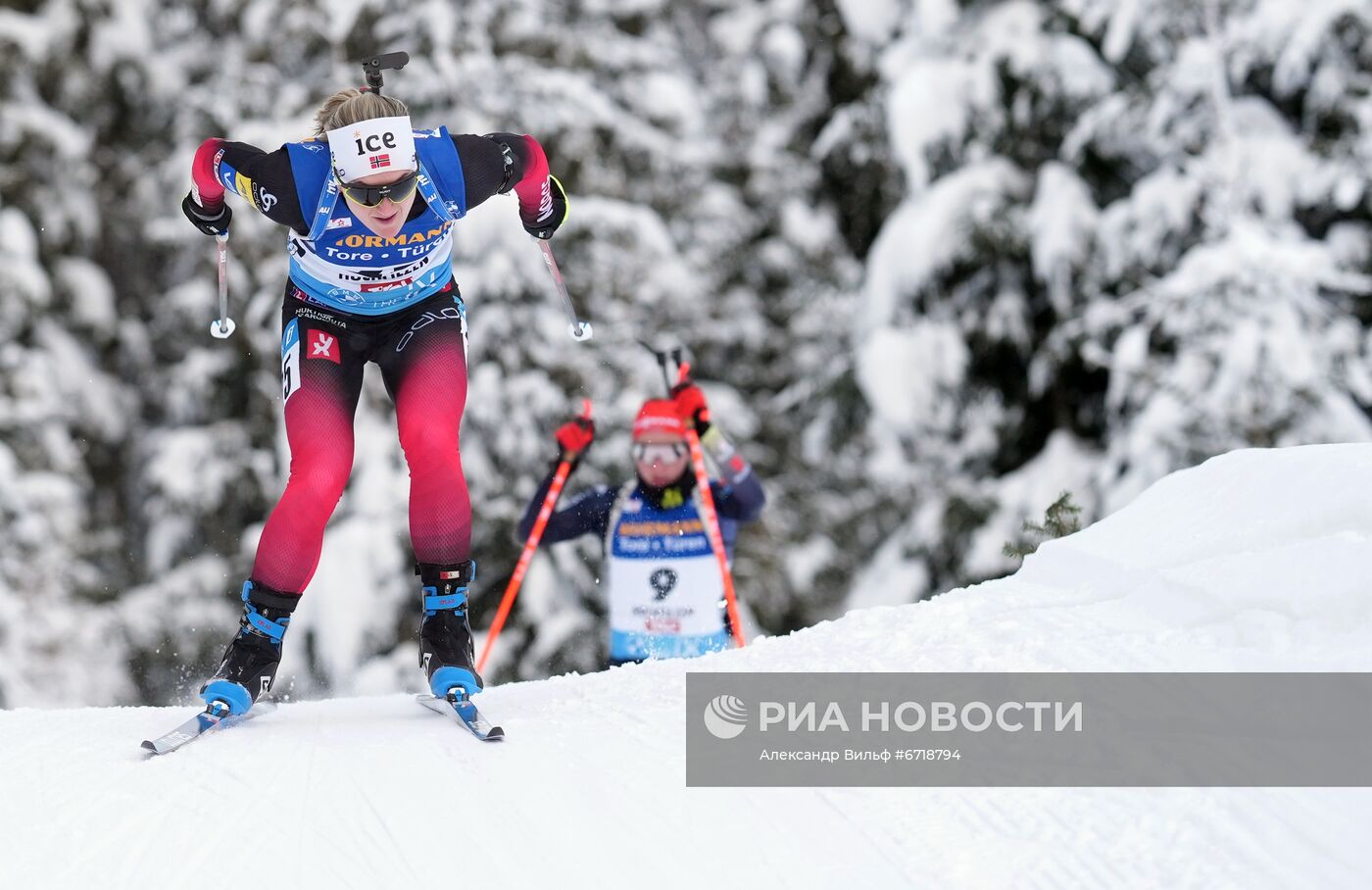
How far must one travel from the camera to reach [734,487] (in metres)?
6.05

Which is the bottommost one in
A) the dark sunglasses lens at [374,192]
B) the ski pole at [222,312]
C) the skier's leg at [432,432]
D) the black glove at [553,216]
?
the skier's leg at [432,432]

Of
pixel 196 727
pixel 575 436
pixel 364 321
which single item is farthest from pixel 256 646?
pixel 575 436

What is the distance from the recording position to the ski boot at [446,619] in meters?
3.43

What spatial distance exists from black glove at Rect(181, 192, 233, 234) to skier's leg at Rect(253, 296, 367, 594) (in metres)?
0.28

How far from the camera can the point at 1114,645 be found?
9.15ft

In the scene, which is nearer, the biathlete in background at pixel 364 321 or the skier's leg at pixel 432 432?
the biathlete in background at pixel 364 321

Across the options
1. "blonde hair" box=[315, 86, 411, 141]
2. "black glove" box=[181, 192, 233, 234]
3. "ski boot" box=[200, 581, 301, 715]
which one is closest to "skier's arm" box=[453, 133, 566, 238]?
"blonde hair" box=[315, 86, 411, 141]

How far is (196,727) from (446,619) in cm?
70

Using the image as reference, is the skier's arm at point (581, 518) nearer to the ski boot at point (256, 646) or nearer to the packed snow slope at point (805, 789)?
the packed snow slope at point (805, 789)

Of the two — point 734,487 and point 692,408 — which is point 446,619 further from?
point 734,487

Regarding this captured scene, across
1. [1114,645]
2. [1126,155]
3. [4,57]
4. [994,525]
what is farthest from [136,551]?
[1114,645]

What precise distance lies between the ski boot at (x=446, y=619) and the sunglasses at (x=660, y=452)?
253 centimetres

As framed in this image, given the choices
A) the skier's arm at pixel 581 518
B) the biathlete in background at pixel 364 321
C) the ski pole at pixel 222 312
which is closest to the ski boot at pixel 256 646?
the biathlete in background at pixel 364 321

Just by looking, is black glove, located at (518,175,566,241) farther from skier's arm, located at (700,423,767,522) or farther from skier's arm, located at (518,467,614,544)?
skier's arm, located at (518,467,614,544)
